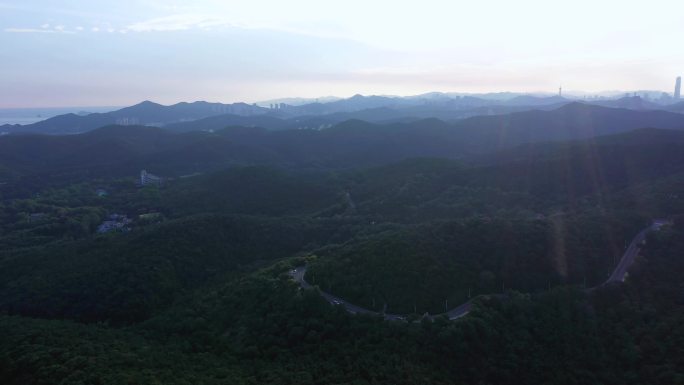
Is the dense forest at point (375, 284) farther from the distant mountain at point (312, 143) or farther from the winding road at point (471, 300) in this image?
the distant mountain at point (312, 143)

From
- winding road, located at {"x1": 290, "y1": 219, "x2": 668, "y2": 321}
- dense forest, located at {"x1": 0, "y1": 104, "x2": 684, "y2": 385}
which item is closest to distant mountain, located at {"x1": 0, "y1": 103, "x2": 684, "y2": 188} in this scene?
dense forest, located at {"x1": 0, "y1": 104, "x2": 684, "y2": 385}

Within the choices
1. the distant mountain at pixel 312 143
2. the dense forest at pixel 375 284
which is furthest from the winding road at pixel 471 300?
the distant mountain at pixel 312 143

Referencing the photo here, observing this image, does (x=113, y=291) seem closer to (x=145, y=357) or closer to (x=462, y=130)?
(x=145, y=357)

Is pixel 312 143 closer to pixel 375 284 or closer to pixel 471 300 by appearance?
pixel 375 284

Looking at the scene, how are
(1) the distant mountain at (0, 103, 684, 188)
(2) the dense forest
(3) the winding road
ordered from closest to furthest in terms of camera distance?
1. (2) the dense forest
2. (3) the winding road
3. (1) the distant mountain at (0, 103, 684, 188)

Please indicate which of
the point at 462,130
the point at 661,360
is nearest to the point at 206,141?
the point at 462,130

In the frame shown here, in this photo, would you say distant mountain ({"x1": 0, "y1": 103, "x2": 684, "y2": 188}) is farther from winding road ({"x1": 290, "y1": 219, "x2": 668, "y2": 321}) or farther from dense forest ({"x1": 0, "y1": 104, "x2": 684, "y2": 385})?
winding road ({"x1": 290, "y1": 219, "x2": 668, "y2": 321})
